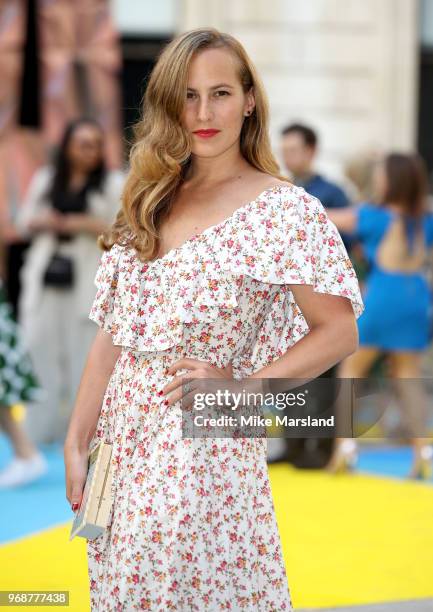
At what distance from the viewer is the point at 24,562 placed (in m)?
4.60

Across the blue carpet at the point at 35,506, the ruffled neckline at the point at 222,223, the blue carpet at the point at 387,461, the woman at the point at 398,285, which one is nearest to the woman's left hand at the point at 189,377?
the ruffled neckline at the point at 222,223

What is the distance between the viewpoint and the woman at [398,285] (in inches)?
261

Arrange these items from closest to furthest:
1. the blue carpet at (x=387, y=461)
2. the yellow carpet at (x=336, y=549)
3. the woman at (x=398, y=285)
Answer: the yellow carpet at (x=336, y=549) → the woman at (x=398, y=285) → the blue carpet at (x=387, y=461)

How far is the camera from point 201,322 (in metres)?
2.52

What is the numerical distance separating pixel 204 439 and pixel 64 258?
194 inches

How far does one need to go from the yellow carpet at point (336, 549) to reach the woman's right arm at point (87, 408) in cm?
73

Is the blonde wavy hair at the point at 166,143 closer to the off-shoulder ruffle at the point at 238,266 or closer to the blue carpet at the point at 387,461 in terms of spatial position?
the off-shoulder ruffle at the point at 238,266

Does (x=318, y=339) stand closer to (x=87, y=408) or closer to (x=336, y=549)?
(x=87, y=408)

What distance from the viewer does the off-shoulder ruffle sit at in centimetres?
248

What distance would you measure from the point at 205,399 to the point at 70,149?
16.4 feet

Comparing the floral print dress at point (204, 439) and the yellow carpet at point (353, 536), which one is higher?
the floral print dress at point (204, 439)

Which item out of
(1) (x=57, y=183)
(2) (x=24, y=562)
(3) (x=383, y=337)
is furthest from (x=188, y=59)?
(1) (x=57, y=183)

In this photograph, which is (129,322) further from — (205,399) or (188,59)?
(188,59)

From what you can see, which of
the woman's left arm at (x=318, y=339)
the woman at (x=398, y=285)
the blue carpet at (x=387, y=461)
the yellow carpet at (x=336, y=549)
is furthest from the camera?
the blue carpet at (x=387, y=461)
